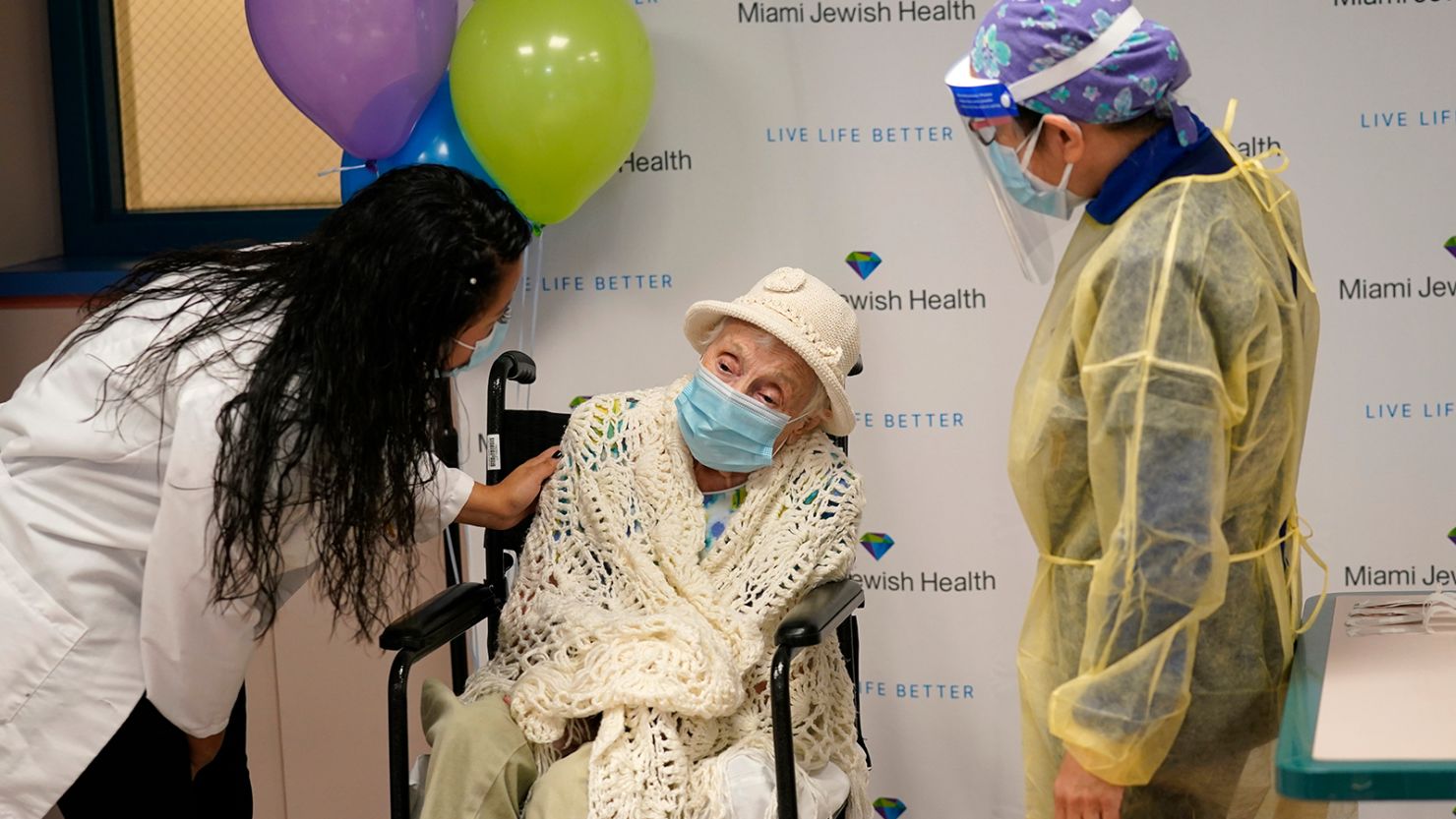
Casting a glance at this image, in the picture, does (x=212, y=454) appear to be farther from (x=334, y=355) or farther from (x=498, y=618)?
(x=498, y=618)

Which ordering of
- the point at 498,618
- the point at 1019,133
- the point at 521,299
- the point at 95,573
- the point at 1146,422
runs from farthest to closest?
the point at 521,299
the point at 498,618
the point at 95,573
the point at 1019,133
the point at 1146,422

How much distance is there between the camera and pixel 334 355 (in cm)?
194

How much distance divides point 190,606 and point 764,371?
0.96 m

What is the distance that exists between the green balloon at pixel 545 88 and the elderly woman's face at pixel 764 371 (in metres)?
0.58

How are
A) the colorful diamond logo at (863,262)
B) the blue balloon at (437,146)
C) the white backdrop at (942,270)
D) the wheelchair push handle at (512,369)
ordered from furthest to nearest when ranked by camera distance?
the colorful diamond logo at (863,262)
the white backdrop at (942,270)
the blue balloon at (437,146)
the wheelchair push handle at (512,369)

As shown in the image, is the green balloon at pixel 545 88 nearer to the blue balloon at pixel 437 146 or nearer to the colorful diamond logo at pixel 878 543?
the blue balloon at pixel 437 146

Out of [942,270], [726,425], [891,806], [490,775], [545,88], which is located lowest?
[891,806]

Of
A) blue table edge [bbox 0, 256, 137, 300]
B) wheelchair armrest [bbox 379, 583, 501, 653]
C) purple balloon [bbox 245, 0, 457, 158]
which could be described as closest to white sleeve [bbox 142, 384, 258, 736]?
wheelchair armrest [bbox 379, 583, 501, 653]

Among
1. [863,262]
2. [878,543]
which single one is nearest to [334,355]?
[863,262]

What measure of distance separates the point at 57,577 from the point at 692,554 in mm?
958

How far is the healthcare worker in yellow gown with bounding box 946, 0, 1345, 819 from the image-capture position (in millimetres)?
Result: 1621

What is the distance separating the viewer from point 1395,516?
3.09 metres

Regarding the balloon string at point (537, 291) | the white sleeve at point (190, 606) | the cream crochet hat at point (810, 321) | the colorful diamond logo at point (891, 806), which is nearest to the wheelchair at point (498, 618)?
the cream crochet hat at point (810, 321)

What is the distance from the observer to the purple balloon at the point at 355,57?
2652 mm
